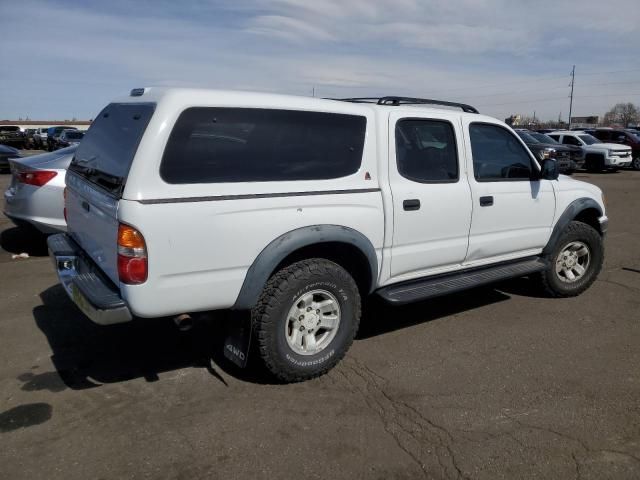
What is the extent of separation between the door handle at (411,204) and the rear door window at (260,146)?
0.49 meters

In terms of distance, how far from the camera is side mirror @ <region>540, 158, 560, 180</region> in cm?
496

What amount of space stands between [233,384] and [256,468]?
937mm

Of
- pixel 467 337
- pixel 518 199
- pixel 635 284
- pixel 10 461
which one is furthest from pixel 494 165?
pixel 10 461

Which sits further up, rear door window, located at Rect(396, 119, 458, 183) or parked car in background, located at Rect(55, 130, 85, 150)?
parked car in background, located at Rect(55, 130, 85, 150)

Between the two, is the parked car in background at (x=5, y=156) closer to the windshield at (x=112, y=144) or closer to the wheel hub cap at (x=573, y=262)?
the windshield at (x=112, y=144)

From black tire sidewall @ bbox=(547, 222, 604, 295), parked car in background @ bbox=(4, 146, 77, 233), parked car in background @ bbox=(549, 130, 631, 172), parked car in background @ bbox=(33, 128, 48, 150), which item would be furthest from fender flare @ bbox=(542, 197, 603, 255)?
parked car in background @ bbox=(33, 128, 48, 150)

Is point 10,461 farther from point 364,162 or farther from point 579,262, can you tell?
point 579,262

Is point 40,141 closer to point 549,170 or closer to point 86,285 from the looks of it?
point 86,285

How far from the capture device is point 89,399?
11.4 feet

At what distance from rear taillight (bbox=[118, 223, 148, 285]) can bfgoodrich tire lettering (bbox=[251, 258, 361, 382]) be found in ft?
2.56

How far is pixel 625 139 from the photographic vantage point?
23.9m

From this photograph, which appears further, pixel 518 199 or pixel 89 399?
pixel 518 199

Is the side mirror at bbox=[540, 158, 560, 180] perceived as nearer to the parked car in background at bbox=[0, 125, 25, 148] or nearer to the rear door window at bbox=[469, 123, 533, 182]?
the rear door window at bbox=[469, 123, 533, 182]

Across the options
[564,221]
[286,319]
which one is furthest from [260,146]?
[564,221]
